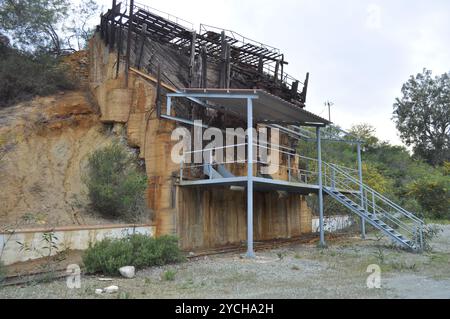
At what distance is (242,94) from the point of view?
1297 centimetres

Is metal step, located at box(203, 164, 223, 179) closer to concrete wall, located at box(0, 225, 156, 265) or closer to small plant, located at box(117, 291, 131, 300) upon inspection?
concrete wall, located at box(0, 225, 156, 265)

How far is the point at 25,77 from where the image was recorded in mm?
18016

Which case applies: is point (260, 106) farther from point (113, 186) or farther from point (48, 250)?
point (48, 250)

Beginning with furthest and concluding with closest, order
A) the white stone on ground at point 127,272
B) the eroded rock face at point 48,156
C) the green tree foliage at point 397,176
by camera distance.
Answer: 1. the green tree foliage at point 397,176
2. the eroded rock face at point 48,156
3. the white stone on ground at point 127,272

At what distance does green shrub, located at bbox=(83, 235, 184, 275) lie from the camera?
932 cm

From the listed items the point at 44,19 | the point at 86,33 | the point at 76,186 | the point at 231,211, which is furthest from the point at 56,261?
the point at 86,33

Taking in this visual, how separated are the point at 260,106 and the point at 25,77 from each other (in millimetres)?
10171

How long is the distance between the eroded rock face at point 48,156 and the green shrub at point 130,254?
2792 mm

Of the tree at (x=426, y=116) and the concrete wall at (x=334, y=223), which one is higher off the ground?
the tree at (x=426, y=116)

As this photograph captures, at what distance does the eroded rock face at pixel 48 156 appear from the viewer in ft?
41.7

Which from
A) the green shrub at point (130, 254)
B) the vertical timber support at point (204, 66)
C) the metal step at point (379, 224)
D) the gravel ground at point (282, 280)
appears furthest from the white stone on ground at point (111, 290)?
the vertical timber support at point (204, 66)

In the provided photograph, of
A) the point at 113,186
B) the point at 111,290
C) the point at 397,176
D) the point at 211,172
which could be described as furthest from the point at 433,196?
the point at 111,290

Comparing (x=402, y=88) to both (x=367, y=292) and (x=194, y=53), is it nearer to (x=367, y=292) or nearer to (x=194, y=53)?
(x=194, y=53)

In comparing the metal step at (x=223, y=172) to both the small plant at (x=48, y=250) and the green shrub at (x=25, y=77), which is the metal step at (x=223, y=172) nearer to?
the small plant at (x=48, y=250)
